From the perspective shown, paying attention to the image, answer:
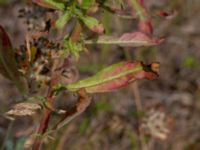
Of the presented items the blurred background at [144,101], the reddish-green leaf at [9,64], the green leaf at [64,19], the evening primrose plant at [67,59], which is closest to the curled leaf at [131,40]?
the evening primrose plant at [67,59]

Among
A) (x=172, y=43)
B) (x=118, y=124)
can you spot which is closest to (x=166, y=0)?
(x=172, y=43)

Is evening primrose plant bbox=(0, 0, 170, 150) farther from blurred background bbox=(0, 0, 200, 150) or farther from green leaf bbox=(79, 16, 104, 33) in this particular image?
blurred background bbox=(0, 0, 200, 150)

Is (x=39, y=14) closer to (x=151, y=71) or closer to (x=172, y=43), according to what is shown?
(x=151, y=71)

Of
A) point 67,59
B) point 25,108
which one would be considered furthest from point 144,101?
point 25,108

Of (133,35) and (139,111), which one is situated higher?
(133,35)

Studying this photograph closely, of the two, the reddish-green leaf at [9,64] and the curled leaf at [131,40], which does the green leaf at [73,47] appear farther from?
the reddish-green leaf at [9,64]

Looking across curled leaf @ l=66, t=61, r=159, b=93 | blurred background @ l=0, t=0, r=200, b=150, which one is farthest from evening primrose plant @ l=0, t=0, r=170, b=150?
blurred background @ l=0, t=0, r=200, b=150
